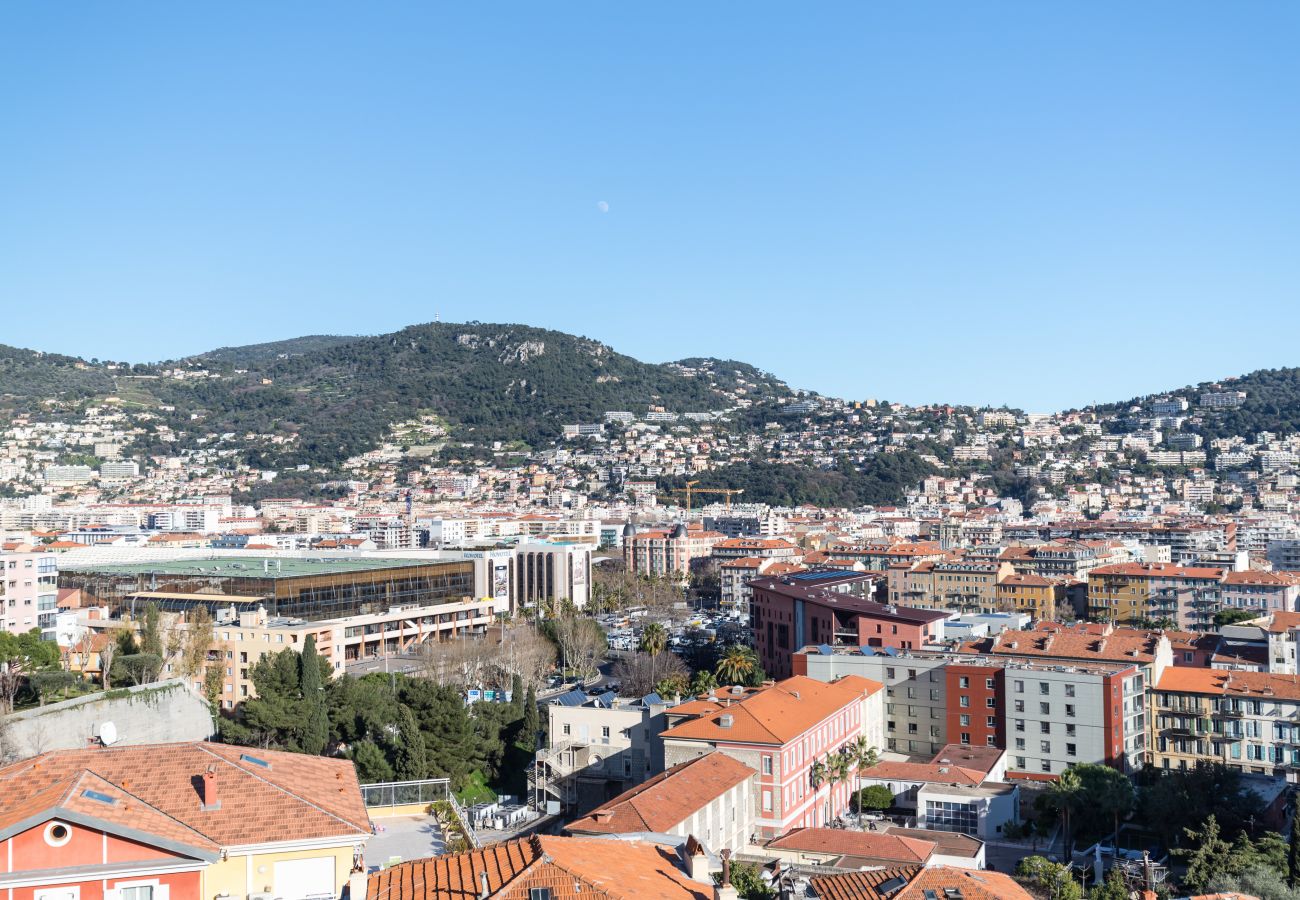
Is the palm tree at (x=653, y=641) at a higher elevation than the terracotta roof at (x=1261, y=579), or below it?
below

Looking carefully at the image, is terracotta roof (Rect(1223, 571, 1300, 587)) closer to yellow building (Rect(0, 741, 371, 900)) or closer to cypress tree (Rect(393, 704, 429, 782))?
cypress tree (Rect(393, 704, 429, 782))

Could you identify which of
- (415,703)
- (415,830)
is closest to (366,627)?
(415,703)

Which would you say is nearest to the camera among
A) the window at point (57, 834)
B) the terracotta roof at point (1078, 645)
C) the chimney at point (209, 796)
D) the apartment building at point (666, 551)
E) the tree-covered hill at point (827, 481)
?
the window at point (57, 834)

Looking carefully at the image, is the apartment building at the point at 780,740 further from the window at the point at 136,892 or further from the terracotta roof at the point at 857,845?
the window at the point at 136,892

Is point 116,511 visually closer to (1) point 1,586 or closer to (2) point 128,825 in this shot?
(1) point 1,586

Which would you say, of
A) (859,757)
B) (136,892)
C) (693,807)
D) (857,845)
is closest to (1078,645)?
(859,757)

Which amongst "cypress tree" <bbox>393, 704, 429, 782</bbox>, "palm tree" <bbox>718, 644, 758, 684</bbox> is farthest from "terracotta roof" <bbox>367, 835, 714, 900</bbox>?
"palm tree" <bbox>718, 644, 758, 684</bbox>

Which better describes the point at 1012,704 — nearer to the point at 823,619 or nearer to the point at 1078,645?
the point at 1078,645

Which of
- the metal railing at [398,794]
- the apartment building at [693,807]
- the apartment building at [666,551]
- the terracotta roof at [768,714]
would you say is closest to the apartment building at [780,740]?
the terracotta roof at [768,714]
